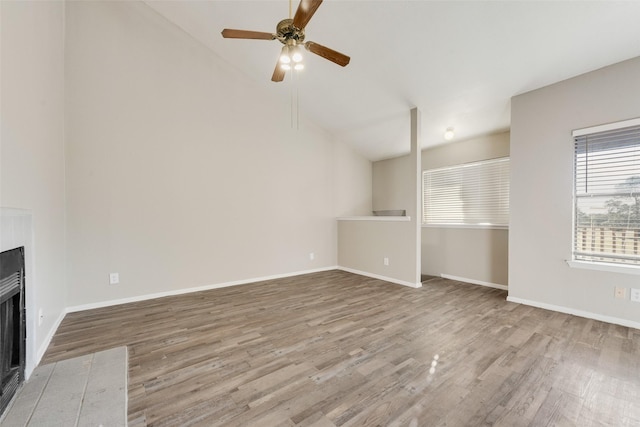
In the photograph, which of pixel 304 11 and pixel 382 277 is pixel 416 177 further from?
pixel 304 11

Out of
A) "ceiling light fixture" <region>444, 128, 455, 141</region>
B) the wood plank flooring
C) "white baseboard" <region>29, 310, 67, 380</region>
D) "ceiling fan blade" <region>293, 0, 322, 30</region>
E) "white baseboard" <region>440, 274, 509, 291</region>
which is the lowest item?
"white baseboard" <region>440, 274, 509, 291</region>

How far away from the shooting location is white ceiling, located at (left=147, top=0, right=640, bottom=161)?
92.4 inches

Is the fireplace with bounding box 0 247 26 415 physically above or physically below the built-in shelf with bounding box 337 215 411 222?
below

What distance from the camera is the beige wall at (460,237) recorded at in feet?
13.2

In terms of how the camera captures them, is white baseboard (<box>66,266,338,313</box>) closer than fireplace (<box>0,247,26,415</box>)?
No

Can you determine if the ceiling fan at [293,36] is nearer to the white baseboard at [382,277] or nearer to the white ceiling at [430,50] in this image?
the white ceiling at [430,50]

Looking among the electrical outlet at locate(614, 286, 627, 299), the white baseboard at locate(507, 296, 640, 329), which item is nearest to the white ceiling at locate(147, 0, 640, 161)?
the electrical outlet at locate(614, 286, 627, 299)

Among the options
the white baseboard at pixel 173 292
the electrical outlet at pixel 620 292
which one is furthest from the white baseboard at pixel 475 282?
the white baseboard at pixel 173 292

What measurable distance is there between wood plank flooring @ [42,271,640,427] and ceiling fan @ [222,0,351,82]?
2.53m

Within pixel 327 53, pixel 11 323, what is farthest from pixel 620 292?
pixel 11 323

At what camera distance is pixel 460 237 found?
14.7 feet

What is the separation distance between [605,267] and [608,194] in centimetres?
76

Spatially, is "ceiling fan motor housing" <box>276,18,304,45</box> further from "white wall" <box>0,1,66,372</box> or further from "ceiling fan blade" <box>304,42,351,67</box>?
"white wall" <box>0,1,66,372</box>

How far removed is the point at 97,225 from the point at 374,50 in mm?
3945
